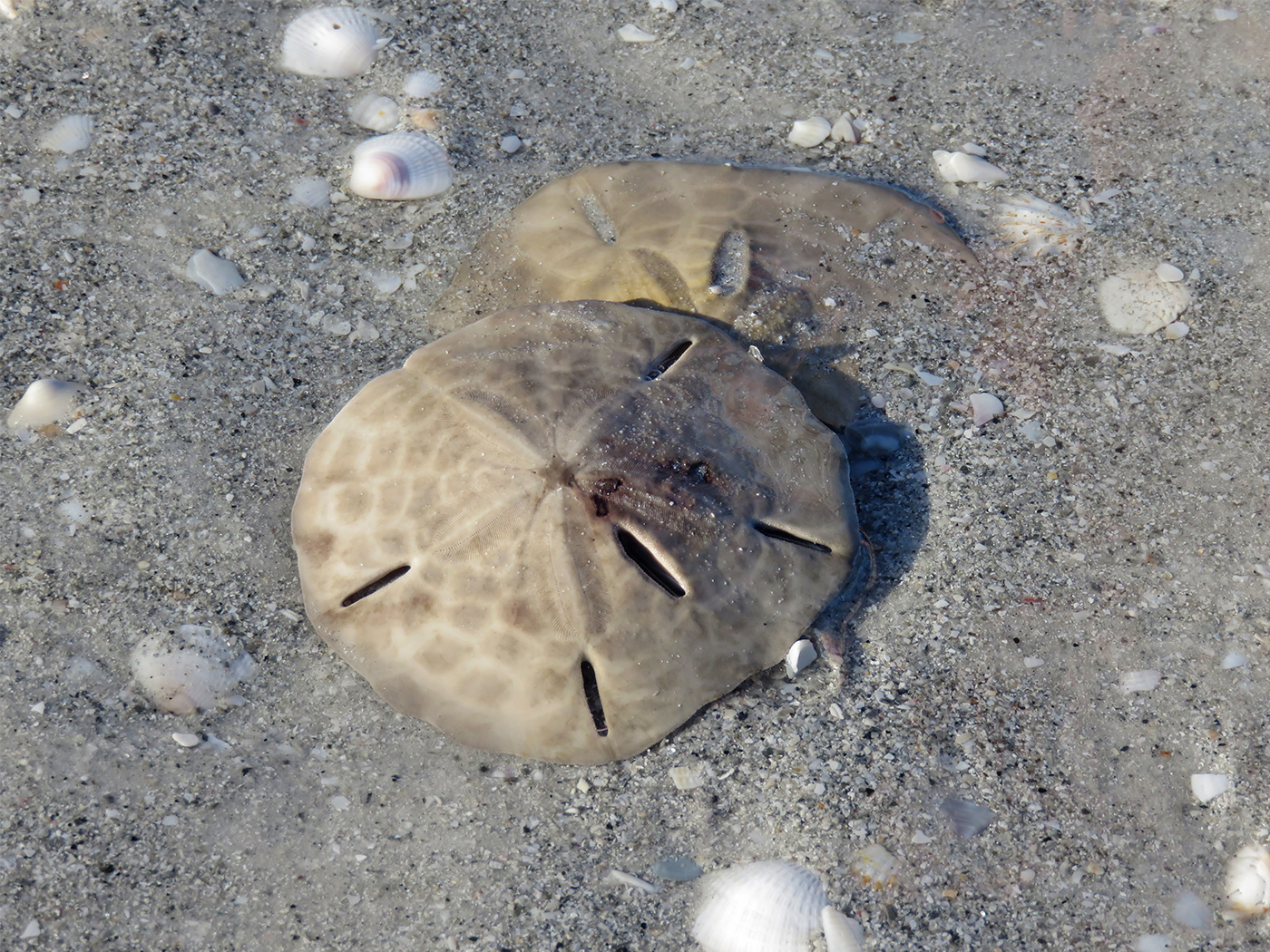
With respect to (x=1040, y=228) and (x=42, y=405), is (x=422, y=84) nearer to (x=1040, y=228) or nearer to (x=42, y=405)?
(x=42, y=405)

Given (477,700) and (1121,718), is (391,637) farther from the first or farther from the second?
(1121,718)

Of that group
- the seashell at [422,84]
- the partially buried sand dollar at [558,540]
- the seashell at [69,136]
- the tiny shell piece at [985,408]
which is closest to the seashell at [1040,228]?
the tiny shell piece at [985,408]

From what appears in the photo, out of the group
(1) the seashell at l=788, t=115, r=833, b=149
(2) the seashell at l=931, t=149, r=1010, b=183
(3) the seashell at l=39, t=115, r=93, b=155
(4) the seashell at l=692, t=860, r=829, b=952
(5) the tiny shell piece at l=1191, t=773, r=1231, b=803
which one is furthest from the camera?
(1) the seashell at l=788, t=115, r=833, b=149

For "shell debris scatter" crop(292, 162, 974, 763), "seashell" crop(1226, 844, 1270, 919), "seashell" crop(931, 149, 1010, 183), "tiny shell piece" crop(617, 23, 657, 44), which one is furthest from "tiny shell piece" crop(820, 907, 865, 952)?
"tiny shell piece" crop(617, 23, 657, 44)

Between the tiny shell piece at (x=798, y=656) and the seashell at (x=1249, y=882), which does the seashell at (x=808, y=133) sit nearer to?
the tiny shell piece at (x=798, y=656)

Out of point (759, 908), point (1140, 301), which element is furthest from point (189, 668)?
point (1140, 301)

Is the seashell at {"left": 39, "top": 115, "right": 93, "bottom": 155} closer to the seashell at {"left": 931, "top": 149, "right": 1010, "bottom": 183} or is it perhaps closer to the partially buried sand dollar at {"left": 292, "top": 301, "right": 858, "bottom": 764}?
→ the partially buried sand dollar at {"left": 292, "top": 301, "right": 858, "bottom": 764}

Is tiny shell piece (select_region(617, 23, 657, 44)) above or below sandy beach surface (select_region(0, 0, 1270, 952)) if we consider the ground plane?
above
